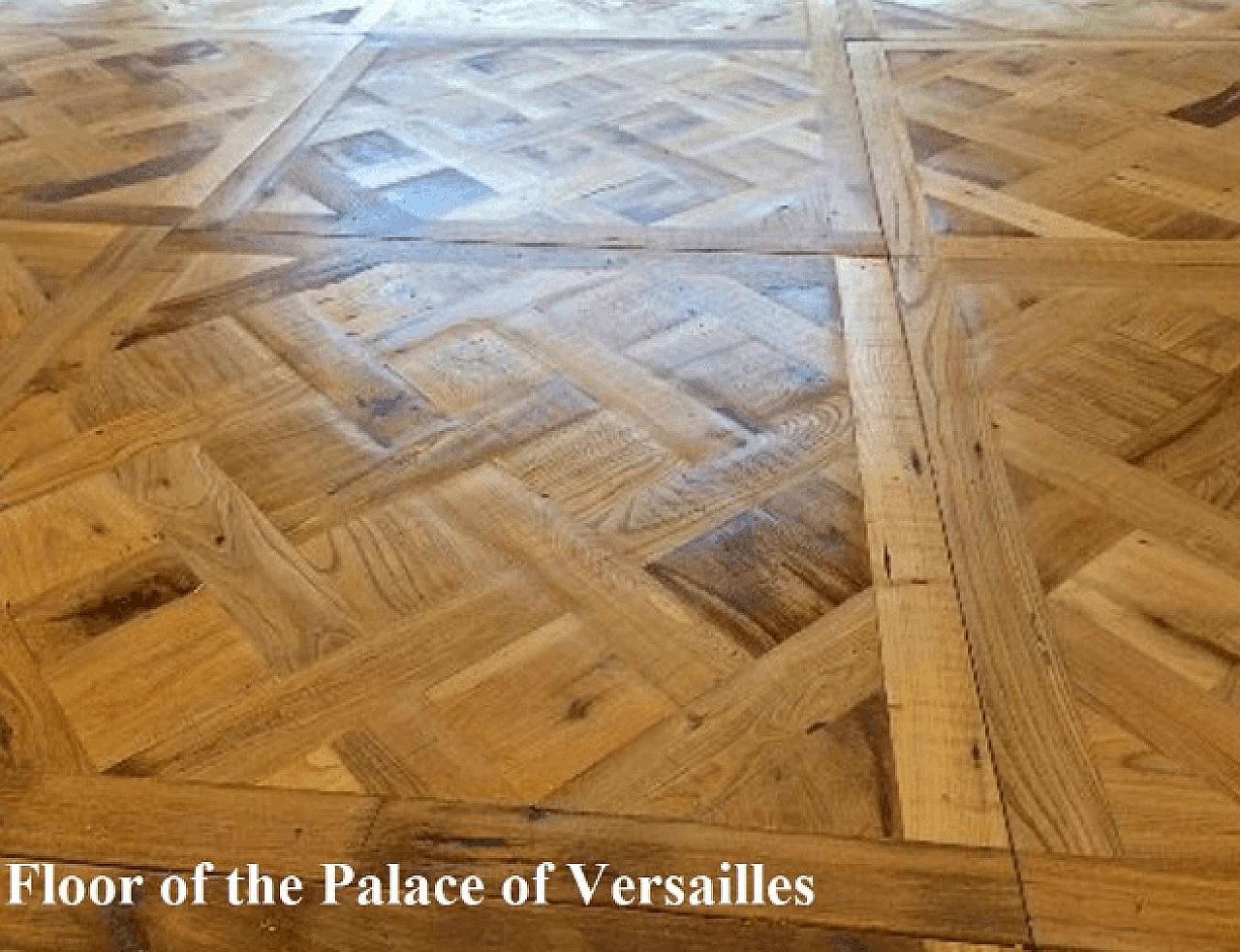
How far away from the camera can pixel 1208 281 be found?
41.6 inches

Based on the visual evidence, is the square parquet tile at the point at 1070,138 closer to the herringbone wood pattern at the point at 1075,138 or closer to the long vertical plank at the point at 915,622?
the herringbone wood pattern at the point at 1075,138

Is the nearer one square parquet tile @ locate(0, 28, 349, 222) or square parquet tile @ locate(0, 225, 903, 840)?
square parquet tile @ locate(0, 225, 903, 840)

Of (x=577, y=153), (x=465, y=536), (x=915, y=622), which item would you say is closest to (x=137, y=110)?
(x=577, y=153)

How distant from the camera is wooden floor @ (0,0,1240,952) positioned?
57cm

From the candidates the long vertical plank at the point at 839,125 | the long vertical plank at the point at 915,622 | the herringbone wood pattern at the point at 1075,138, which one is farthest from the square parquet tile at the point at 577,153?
the long vertical plank at the point at 915,622

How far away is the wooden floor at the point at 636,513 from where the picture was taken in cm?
57

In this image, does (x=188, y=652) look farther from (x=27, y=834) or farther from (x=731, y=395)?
(x=731, y=395)

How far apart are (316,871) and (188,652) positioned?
0.59 feet

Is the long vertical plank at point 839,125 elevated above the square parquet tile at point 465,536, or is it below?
above

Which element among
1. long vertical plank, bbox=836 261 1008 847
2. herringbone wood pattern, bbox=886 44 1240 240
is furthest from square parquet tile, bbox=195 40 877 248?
long vertical plank, bbox=836 261 1008 847

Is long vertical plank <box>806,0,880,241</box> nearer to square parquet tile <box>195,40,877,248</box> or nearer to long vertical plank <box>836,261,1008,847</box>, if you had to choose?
square parquet tile <box>195,40,877,248</box>

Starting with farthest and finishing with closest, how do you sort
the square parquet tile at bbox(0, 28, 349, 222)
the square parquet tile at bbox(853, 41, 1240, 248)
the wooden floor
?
the square parquet tile at bbox(0, 28, 349, 222) < the square parquet tile at bbox(853, 41, 1240, 248) < the wooden floor

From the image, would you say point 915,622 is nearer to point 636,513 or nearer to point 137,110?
point 636,513

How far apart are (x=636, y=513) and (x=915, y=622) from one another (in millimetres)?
190
